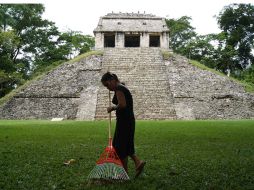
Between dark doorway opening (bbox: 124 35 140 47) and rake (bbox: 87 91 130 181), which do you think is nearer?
rake (bbox: 87 91 130 181)

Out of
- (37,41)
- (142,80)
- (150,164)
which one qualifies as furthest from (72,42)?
(150,164)

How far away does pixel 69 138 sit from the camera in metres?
12.5

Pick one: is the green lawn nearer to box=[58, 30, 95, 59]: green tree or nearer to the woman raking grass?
the woman raking grass

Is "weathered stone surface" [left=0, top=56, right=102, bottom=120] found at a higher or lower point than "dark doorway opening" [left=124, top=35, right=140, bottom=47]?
lower

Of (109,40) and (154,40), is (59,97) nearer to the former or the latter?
(109,40)

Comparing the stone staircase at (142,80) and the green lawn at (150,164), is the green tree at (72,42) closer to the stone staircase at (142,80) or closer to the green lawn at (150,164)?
the stone staircase at (142,80)

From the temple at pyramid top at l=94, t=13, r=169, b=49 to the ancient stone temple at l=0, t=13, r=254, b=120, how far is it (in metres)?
4.69

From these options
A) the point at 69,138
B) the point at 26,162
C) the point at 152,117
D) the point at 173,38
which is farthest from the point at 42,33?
the point at 26,162

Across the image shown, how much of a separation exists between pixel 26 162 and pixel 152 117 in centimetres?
1777

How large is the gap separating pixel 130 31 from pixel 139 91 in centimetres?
1485

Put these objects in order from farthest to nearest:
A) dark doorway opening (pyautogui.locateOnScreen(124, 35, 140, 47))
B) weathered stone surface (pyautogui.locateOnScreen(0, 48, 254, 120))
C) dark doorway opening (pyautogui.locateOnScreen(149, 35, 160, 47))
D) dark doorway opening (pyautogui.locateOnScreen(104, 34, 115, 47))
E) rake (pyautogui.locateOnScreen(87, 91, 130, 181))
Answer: dark doorway opening (pyautogui.locateOnScreen(149, 35, 160, 47)) < dark doorway opening (pyautogui.locateOnScreen(124, 35, 140, 47)) < dark doorway opening (pyautogui.locateOnScreen(104, 34, 115, 47)) < weathered stone surface (pyautogui.locateOnScreen(0, 48, 254, 120)) < rake (pyautogui.locateOnScreen(87, 91, 130, 181))

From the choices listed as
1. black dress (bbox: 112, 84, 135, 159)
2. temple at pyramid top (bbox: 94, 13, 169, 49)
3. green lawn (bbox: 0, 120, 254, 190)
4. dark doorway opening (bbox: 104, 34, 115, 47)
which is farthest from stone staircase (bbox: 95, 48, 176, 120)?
black dress (bbox: 112, 84, 135, 159)

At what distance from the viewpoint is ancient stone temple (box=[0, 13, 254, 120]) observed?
26.4 meters

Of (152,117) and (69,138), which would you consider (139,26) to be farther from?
(69,138)
